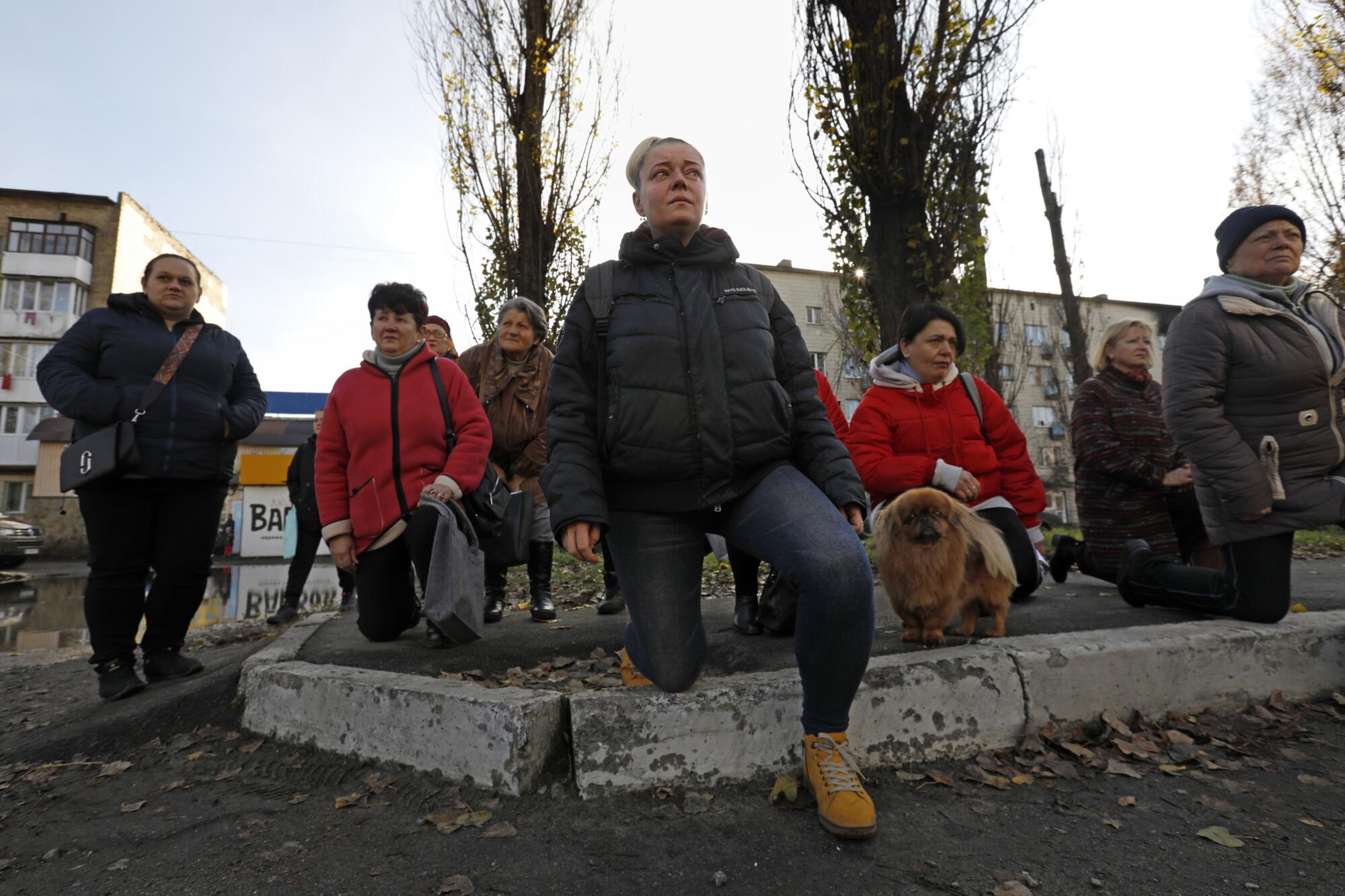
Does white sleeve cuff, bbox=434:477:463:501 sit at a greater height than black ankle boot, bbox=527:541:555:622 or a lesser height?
greater

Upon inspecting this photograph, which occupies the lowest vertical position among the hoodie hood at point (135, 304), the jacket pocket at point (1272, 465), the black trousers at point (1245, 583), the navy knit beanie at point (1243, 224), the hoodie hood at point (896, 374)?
the black trousers at point (1245, 583)

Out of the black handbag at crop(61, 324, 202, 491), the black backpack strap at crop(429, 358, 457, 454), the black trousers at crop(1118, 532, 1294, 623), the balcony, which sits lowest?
the black trousers at crop(1118, 532, 1294, 623)

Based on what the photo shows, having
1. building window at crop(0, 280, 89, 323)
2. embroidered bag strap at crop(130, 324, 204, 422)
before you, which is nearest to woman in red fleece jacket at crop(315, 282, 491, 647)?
embroidered bag strap at crop(130, 324, 204, 422)

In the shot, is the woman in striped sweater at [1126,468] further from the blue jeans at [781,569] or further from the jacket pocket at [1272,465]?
the blue jeans at [781,569]

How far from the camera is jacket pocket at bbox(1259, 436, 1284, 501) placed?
3.33 metres

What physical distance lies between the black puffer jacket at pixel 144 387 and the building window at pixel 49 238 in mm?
42941

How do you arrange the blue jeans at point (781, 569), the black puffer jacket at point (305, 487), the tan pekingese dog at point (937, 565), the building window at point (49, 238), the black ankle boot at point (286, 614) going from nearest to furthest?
the blue jeans at point (781, 569) < the tan pekingese dog at point (937, 565) < the black puffer jacket at point (305, 487) < the black ankle boot at point (286, 614) < the building window at point (49, 238)

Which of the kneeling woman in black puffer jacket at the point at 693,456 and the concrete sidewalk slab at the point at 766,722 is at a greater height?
the kneeling woman in black puffer jacket at the point at 693,456

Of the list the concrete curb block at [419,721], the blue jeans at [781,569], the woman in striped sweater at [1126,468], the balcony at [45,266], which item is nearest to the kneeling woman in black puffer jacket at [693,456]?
the blue jeans at [781,569]

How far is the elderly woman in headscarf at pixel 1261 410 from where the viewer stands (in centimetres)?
337

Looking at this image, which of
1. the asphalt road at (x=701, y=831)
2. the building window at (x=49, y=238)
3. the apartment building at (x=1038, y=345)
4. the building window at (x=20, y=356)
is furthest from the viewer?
the apartment building at (x=1038, y=345)

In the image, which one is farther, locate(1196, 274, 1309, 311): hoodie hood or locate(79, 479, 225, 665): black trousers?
locate(79, 479, 225, 665): black trousers

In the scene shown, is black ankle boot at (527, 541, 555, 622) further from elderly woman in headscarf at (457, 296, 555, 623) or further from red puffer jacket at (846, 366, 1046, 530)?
red puffer jacket at (846, 366, 1046, 530)

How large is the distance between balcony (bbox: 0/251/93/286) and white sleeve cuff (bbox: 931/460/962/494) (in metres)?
45.8
